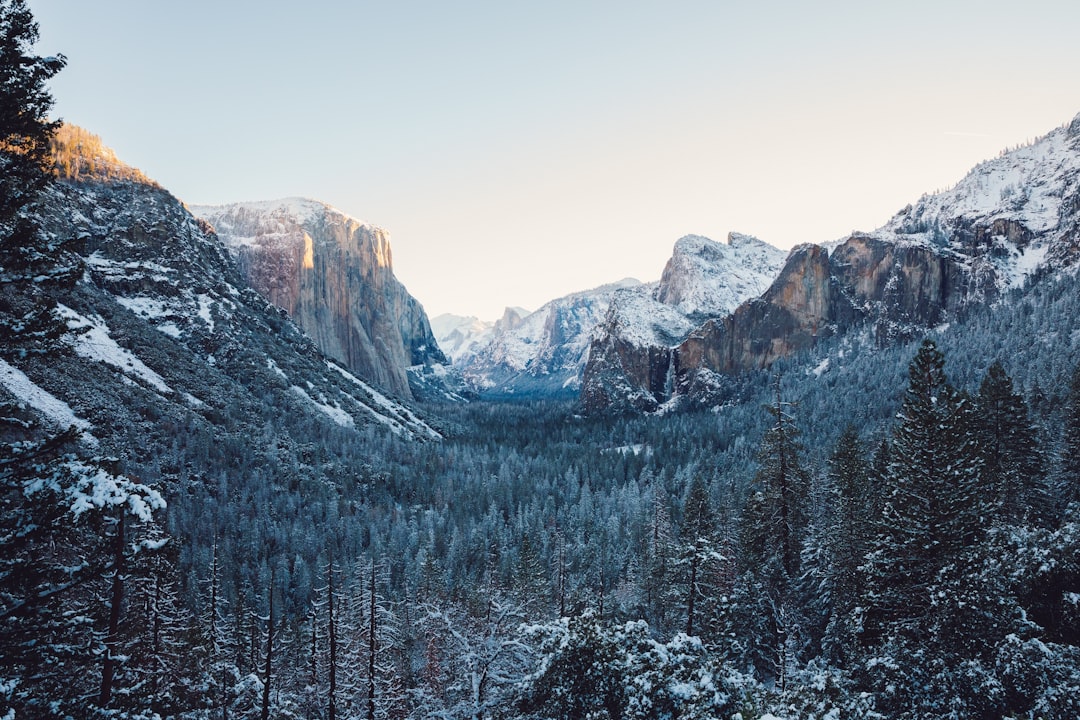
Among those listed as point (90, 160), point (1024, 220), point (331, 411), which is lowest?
point (331, 411)

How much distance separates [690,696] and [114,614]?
39.8 feet

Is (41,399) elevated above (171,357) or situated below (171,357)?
below

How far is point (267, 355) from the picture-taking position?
484ft

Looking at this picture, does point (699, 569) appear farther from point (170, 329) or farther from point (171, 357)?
point (170, 329)

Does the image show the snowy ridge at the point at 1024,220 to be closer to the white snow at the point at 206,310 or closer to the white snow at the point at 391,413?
the white snow at the point at 391,413

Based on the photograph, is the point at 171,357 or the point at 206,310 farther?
the point at 206,310

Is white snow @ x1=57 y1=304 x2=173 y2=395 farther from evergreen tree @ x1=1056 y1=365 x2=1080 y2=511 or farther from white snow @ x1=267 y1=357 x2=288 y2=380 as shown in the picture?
evergreen tree @ x1=1056 y1=365 x2=1080 y2=511

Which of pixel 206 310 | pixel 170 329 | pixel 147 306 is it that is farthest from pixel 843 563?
pixel 206 310

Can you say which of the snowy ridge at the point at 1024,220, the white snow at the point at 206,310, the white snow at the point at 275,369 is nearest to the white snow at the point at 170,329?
the white snow at the point at 206,310

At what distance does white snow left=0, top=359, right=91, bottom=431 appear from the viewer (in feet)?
254

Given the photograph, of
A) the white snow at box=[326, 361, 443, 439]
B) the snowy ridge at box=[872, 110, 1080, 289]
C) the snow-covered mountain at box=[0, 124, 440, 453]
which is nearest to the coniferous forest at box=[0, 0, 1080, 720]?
the snow-covered mountain at box=[0, 124, 440, 453]

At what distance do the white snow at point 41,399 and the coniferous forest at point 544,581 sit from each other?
689 centimetres

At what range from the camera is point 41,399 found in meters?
80.8

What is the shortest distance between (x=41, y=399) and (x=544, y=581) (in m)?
77.7
